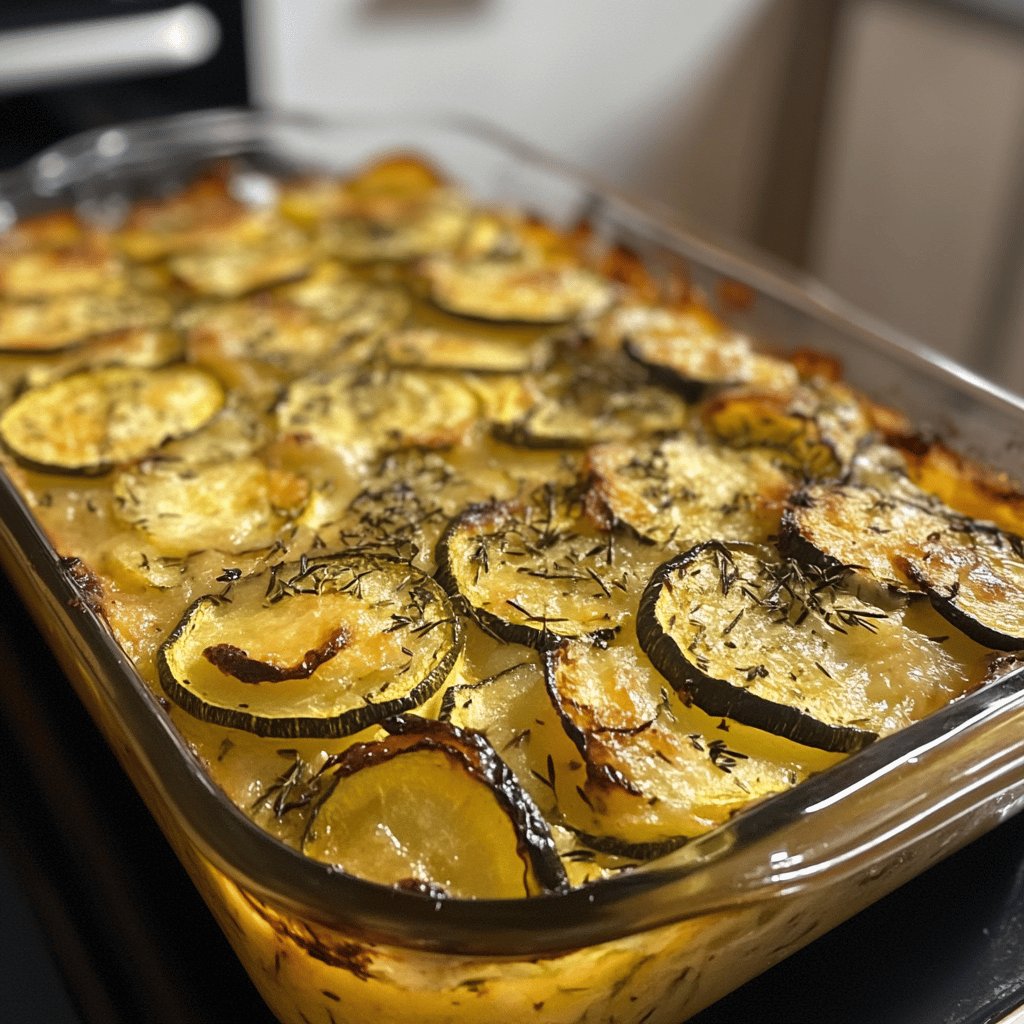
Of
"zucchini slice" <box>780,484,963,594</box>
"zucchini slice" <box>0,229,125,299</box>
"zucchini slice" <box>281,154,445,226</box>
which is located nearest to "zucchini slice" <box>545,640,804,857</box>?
"zucchini slice" <box>780,484,963,594</box>

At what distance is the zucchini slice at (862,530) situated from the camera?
1.00 metres

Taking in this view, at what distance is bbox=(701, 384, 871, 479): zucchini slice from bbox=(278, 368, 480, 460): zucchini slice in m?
0.29

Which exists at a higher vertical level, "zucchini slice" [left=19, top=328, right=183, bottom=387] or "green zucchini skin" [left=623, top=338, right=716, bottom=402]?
"green zucchini skin" [left=623, top=338, right=716, bottom=402]

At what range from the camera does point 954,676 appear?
0.93m

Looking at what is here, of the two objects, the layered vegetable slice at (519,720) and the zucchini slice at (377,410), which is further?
the zucchini slice at (377,410)

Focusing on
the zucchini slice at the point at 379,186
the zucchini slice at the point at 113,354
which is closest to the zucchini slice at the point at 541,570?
the zucchini slice at the point at 113,354

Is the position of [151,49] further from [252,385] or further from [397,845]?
[397,845]

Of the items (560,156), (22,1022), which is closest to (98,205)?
(560,156)

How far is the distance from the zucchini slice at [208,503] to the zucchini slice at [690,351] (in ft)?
1.54

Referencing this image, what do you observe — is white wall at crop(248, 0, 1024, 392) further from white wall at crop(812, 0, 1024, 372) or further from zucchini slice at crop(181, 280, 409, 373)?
zucchini slice at crop(181, 280, 409, 373)

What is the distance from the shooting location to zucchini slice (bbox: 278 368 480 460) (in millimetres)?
1251

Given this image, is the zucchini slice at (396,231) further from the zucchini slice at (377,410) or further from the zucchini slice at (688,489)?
the zucchini slice at (688,489)

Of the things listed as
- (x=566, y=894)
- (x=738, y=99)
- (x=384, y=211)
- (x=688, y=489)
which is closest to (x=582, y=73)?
(x=738, y=99)

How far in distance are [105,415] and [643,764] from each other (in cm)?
79
